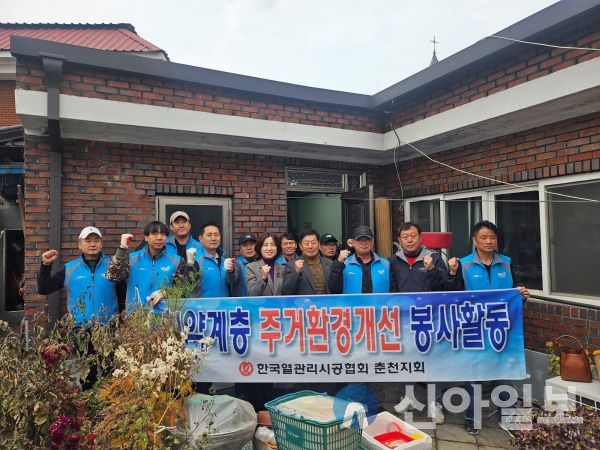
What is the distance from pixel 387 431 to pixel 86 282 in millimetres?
2755

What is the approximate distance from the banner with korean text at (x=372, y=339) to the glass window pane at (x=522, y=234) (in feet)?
3.62

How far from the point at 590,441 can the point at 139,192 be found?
14.2 ft

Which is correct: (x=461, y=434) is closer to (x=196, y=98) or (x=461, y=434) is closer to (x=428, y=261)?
(x=428, y=261)

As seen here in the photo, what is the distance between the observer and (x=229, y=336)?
3.47 metres

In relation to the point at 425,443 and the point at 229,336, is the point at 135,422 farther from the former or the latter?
the point at 425,443

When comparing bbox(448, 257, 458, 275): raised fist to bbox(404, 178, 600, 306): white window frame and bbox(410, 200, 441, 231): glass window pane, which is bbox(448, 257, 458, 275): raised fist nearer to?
bbox(404, 178, 600, 306): white window frame

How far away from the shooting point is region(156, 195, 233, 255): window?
4742 millimetres

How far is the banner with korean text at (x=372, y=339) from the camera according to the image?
3.44m

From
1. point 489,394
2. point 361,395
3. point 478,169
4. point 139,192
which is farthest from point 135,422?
point 478,169

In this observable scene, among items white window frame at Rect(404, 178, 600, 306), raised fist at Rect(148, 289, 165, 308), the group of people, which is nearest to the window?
the group of people

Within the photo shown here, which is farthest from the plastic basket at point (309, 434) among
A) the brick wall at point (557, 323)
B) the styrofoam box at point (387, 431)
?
the brick wall at point (557, 323)

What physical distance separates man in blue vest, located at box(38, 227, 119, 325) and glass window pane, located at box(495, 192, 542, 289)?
3965 mm

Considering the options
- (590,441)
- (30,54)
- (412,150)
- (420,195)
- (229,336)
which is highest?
(30,54)

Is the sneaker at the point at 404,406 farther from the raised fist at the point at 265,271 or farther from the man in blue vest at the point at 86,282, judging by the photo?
the man in blue vest at the point at 86,282
